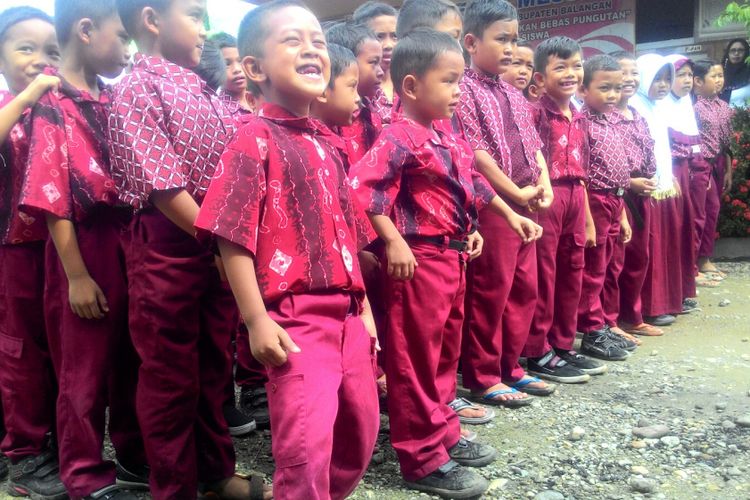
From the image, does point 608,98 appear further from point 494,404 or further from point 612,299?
point 494,404

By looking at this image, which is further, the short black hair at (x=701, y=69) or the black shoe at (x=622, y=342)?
the short black hair at (x=701, y=69)

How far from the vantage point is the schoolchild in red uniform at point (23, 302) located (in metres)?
2.54

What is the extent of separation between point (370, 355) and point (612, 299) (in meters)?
3.08

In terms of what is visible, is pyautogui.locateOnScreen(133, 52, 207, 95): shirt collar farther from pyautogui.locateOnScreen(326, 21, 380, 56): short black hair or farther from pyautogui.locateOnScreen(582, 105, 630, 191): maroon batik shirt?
pyautogui.locateOnScreen(582, 105, 630, 191): maroon batik shirt

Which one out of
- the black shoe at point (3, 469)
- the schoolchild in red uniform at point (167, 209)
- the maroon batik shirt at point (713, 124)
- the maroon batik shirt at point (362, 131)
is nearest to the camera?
the schoolchild in red uniform at point (167, 209)

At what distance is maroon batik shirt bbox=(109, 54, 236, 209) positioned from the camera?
207cm

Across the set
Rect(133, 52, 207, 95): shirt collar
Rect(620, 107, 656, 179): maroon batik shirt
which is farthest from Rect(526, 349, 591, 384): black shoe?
Rect(133, 52, 207, 95): shirt collar

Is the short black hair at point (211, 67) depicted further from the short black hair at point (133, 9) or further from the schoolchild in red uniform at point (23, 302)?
the short black hair at point (133, 9)

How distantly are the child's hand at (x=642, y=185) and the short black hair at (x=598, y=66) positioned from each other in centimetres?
72

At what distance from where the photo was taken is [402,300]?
2539 mm

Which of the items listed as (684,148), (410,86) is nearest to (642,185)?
(684,148)

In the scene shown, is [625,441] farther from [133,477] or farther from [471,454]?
[133,477]

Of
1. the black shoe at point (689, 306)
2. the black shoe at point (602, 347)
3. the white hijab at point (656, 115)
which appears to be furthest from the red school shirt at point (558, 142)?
the black shoe at point (689, 306)

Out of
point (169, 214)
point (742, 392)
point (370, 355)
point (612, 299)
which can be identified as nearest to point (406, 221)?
point (370, 355)
